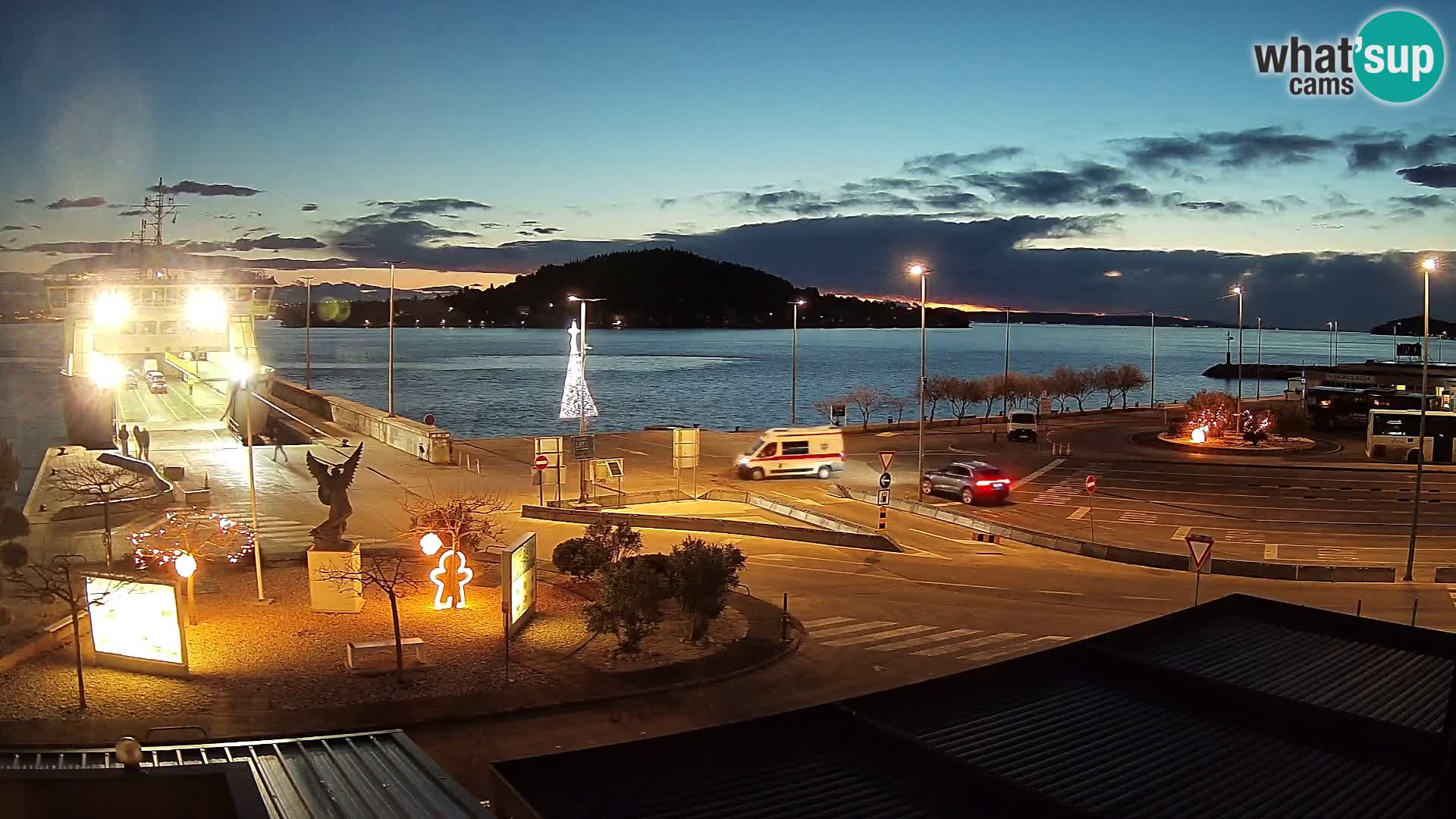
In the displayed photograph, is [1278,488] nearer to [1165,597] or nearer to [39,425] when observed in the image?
[1165,597]

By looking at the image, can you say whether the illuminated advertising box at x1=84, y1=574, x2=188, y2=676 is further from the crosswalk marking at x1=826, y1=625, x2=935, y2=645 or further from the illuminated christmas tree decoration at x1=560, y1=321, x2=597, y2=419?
the illuminated christmas tree decoration at x1=560, y1=321, x2=597, y2=419

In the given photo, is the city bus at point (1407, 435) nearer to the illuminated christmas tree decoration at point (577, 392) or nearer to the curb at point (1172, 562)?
the curb at point (1172, 562)

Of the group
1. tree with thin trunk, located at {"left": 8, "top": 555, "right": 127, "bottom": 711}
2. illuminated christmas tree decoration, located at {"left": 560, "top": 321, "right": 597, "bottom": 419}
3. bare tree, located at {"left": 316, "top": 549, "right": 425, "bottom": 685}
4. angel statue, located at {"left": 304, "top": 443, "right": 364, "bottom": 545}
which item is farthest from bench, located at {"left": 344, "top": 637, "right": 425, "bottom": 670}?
illuminated christmas tree decoration, located at {"left": 560, "top": 321, "right": 597, "bottom": 419}

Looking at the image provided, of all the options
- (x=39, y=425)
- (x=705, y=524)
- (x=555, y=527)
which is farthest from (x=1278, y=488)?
(x=39, y=425)

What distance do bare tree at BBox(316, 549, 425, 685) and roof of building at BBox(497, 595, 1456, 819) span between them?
8.03 m

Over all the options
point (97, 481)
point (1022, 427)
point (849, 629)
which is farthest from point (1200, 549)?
point (1022, 427)

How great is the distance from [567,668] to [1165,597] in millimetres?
13919

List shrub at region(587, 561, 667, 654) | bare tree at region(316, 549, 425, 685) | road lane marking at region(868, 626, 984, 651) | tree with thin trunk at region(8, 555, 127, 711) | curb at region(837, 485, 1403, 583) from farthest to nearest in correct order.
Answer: curb at region(837, 485, 1403, 583), road lane marking at region(868, 626, 984, 651), shrub at region(587, 561, 667, 654), bare tree at region(316, 549, 425, 685), tree with thin trunk at region(8, 555, 127, 711)

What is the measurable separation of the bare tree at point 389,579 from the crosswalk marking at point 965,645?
871 cm

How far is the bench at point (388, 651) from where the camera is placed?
16.6m

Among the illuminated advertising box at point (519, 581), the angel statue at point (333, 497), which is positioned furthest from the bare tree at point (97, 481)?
the illuminated advertising box at point (519, 581)

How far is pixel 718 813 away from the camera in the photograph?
8586 millimetres

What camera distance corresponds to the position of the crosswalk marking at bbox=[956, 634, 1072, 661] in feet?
60.4

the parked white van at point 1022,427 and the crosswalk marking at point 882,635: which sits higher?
the parked white van at point 1022,427
